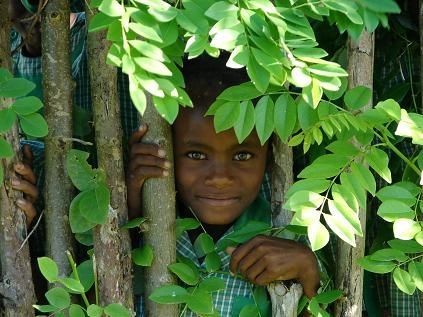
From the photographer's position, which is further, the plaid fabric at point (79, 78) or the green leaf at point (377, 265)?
the plaid fabric at point (79, 78)

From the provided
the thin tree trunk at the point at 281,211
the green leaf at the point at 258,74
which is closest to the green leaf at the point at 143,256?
the thin tree trunk at the point at 281,211

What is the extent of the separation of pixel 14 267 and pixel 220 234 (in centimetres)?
42

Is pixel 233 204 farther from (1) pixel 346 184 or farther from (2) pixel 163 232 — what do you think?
(1) pixel 346 184

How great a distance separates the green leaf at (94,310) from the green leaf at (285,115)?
368 mm

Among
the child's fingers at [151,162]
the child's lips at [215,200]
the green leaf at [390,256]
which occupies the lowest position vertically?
the green leaf at [390,256]

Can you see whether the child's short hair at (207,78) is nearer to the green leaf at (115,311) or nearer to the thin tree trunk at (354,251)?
the thin tree trunk at (354,251)

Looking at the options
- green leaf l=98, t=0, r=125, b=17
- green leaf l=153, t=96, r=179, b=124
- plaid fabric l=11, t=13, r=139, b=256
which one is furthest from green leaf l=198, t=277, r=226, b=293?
green leaf l=98, t=0, r=125, b=17

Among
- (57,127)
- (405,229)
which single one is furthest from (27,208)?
(405,229)

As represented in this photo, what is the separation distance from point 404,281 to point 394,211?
13cm

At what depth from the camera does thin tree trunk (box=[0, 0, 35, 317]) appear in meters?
1.46

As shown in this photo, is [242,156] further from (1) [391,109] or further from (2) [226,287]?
(1) [391,109]

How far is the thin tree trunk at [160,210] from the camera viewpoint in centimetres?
149

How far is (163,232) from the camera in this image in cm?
150

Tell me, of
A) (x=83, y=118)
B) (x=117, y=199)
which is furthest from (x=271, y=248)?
(x=83, y=118)
